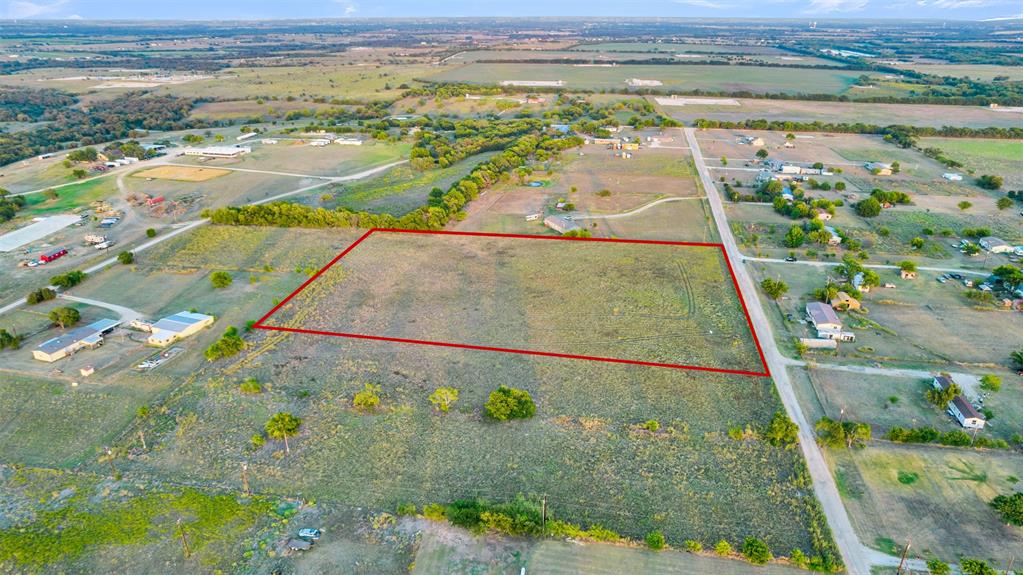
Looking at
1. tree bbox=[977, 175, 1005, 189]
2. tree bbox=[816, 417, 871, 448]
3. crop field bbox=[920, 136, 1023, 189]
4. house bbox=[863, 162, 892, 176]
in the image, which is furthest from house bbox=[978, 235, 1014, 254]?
tree bbox=[816, 417, 871, 448]

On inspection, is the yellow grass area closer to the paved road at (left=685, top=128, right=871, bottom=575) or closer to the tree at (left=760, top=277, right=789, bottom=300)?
the paved road at (left=685, top=128, right=871, bottom=575)

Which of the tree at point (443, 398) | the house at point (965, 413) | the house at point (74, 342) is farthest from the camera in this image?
the house at point (74, 342)

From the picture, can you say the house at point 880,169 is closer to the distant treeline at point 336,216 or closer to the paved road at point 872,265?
the paved road at point 872,265

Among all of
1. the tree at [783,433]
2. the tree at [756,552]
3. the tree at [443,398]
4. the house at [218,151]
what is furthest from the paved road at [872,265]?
the house at [218,151]

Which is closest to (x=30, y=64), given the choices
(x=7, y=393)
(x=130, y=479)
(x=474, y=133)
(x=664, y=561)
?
(x=474, y=133)

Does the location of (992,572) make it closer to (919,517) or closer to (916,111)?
(919,517)

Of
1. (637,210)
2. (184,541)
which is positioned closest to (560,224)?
(637,210)
